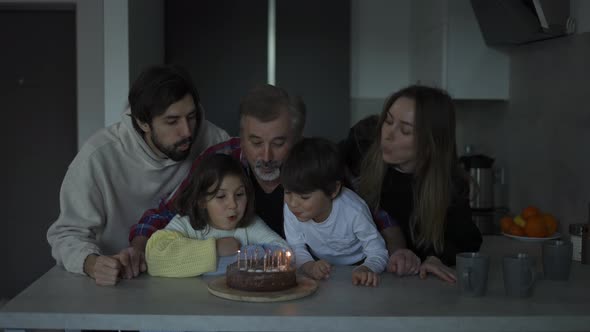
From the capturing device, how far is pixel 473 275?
4.57 feet

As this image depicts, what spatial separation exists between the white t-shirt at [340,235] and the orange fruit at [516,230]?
0.95 meters

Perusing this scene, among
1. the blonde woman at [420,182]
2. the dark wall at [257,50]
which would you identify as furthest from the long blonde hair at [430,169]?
the dark wall at [257,50]

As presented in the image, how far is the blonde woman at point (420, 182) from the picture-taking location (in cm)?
182

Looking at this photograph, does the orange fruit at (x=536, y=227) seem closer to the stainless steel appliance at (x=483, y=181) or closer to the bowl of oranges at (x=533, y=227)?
the bowl of oranges at (x=533, y=227)

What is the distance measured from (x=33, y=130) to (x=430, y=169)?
2.87 meters

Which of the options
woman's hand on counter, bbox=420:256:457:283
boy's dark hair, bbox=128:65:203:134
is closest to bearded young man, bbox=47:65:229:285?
boy's dark hair, bbox=128:65:203:134

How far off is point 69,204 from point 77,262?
33cm

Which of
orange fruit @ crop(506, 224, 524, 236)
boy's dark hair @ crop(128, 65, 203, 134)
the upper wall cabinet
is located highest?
the upper wall cabinet

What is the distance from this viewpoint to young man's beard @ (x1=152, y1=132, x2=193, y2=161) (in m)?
1.95

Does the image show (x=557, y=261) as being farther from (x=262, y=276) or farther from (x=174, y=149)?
(x=174, y=149)

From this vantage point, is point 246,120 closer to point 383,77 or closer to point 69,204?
point 69,204

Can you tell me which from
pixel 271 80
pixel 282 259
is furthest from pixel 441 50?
pixel 282 259

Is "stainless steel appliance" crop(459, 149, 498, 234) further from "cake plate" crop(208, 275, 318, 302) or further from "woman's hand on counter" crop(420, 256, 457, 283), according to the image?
"cake plate" crop(208, 275, 318, 302)

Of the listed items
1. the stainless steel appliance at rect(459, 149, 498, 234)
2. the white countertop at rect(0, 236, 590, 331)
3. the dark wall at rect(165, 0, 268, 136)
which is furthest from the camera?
the dark wall at rect(165, 0, 268, 136)
